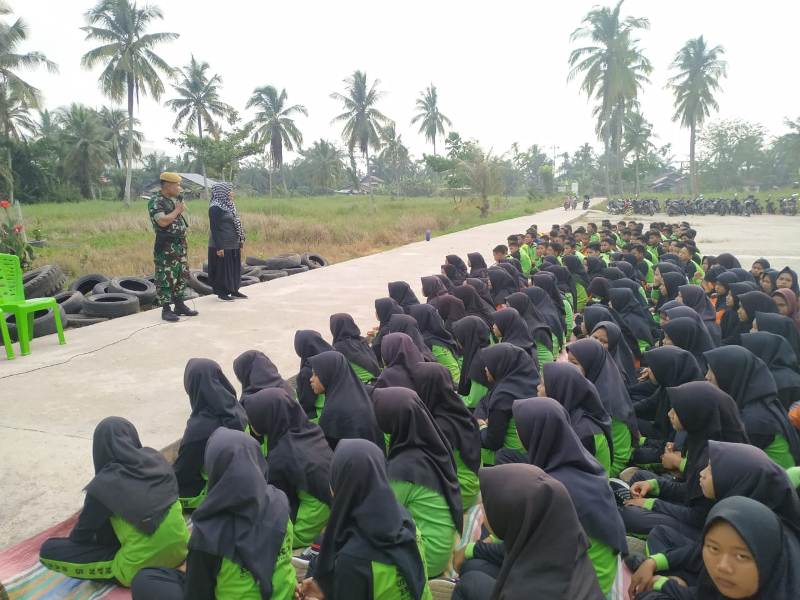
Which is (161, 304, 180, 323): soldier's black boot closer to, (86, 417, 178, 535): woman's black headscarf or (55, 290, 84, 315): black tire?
(55, 290, 84, 315): black tire

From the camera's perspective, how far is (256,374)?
11.9 ft

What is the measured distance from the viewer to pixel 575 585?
1688 mm

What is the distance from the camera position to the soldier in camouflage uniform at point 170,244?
6.32 m

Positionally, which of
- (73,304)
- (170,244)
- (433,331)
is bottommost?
(433,331)

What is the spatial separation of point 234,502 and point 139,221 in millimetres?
18582

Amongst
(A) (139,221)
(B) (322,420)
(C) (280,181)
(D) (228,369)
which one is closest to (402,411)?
(B) (322,420)

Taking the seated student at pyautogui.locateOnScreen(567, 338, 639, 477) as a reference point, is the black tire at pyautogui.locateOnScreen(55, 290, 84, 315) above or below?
above

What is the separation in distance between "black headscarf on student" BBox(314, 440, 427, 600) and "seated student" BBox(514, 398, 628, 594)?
648 millimetres

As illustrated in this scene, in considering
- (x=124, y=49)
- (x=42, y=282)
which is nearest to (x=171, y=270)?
(x=42, y=282)

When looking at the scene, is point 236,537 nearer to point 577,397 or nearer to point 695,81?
point 577,397

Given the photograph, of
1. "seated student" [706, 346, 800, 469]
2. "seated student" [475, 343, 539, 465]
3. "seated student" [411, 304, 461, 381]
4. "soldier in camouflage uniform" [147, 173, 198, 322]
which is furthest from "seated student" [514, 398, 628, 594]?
"soldier in camouflage uniform" [147, 173, 198, 322]

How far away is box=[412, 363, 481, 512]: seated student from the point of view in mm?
3068

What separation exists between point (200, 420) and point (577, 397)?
2.02m

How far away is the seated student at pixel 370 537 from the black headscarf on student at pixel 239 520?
0.76ft
